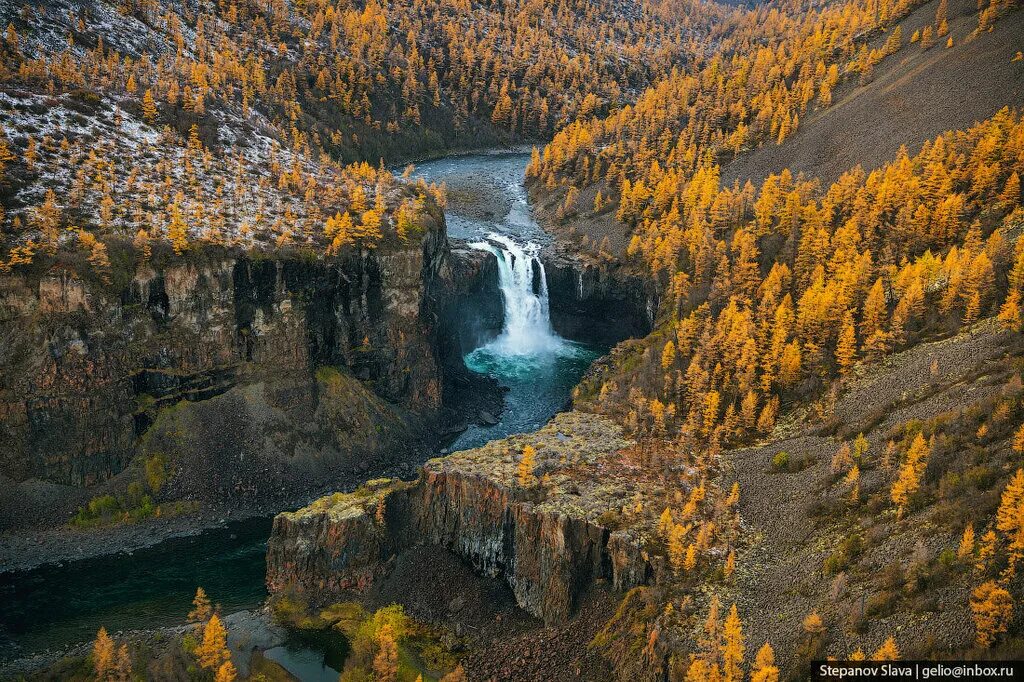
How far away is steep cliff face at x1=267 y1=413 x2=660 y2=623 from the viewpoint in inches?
2153

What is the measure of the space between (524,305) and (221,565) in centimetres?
6453

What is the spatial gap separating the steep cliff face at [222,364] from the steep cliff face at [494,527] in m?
20.9

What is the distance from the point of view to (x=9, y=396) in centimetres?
7131

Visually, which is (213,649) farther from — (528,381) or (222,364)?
(528,381)

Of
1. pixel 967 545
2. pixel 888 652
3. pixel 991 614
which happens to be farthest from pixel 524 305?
pixel 991 614

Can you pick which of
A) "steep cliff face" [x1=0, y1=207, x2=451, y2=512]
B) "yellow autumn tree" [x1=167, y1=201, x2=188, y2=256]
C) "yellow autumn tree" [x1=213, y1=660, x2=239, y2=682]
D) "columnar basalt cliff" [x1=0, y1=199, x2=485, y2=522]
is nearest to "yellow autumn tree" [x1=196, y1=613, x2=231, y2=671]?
"yellow autumn tree" [x1=213, y1=660, x2=239, y2=682]

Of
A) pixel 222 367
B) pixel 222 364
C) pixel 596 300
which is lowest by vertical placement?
pixel 222 367

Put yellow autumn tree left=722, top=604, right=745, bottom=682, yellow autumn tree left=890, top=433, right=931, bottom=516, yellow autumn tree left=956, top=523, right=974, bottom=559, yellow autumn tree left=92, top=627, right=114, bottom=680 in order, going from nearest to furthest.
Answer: yellow autumn tree left=956, top=523, right=974, bottom=559
yellow autumn tree left=722, top=604, right=745, bottom=682
yellow autumn tree left=890, top=433, right=931, bottom=516
yellow autumn tree left=92, top=627, right=114, bottom=680

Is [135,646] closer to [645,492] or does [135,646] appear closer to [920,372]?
[645,492]

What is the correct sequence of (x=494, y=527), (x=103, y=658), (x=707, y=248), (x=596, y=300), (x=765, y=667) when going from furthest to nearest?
1. (x=596, y=300)
2. (x=707, y=248)
3. (x=494, y=527)
4. (x=103, y=658)
5. (x=765, y=667)

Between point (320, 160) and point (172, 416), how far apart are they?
180 ft

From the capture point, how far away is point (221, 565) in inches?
2682

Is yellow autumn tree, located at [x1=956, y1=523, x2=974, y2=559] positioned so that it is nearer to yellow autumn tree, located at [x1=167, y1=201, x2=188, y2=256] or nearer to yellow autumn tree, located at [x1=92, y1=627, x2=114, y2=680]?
yellow autumn tree, located at [x1=92, y1=627, x2=114, y2=680]

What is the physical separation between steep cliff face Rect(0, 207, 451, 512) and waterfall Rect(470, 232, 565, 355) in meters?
23.0
